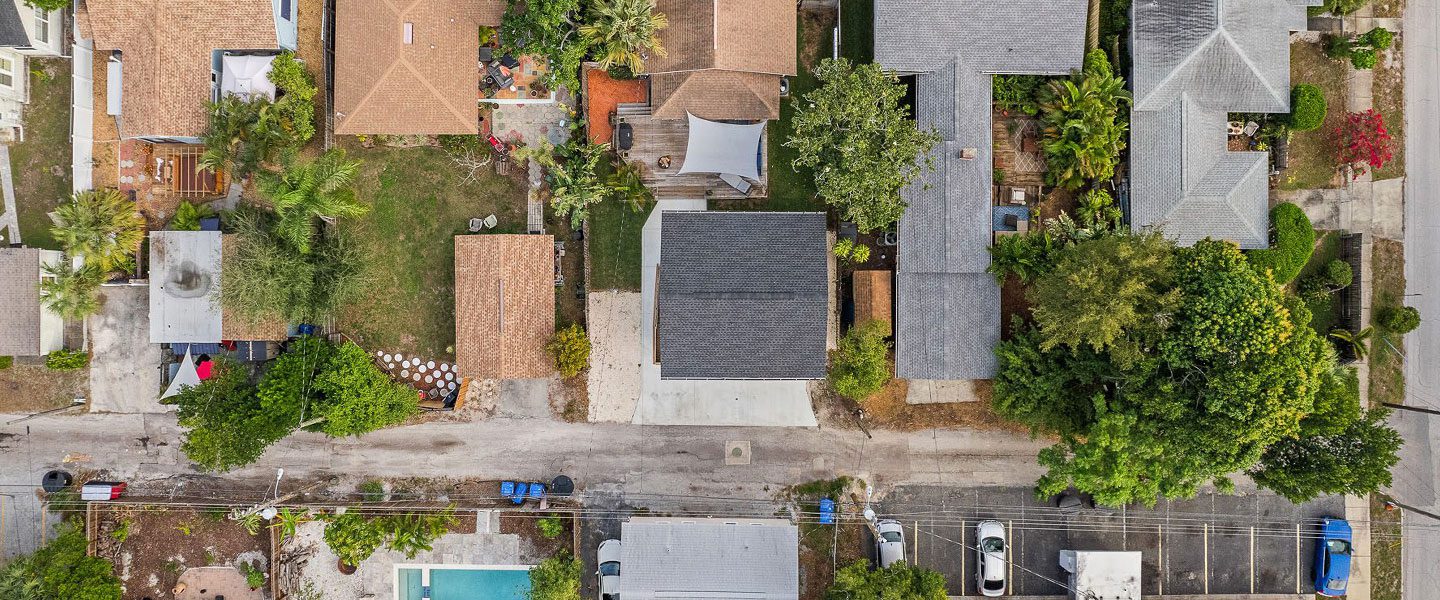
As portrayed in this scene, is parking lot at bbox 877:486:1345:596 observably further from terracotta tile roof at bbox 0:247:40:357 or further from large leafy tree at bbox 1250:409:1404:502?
terracotta tile roof at bbox 0:247:40:357

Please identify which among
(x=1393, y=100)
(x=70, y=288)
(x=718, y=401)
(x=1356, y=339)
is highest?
(x=1393, y=100)

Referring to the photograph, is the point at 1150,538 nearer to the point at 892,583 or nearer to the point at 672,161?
the point at 892,583

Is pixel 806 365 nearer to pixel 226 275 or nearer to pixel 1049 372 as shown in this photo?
pixel 1049 372

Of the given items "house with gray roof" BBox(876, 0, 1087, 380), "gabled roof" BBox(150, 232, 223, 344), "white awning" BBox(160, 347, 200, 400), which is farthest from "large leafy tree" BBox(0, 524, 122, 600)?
"house with gray roof" BBox(876, 0, 1087, 380)

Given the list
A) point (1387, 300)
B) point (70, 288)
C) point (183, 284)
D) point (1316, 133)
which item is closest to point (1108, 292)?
point (1316, 133)

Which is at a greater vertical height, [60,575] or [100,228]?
[100,228]

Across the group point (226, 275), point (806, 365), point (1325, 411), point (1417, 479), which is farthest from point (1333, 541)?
point (226, 275)
